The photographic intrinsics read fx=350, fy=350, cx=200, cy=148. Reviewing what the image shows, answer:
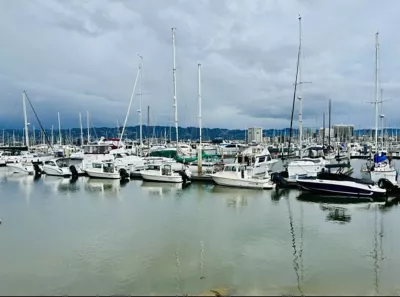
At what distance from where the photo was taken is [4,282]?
A: 1257 centimetres

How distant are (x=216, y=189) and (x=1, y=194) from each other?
20.6m

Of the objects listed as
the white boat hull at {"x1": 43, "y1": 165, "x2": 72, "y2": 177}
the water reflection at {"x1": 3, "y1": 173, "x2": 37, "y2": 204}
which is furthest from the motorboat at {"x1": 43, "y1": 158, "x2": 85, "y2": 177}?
the water reflection at {"x1": 3, "y1": 173, "x2": 37, "y2": 204}

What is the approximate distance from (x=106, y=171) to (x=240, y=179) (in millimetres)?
18525

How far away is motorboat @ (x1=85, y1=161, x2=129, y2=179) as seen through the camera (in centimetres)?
4303

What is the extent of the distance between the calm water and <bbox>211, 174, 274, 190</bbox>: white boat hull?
4.22 meters

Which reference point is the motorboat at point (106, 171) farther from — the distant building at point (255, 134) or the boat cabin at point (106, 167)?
the distant building at point (255, 134)

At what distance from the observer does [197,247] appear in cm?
1638

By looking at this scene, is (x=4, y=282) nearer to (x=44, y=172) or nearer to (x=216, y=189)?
(x=216, y=189)

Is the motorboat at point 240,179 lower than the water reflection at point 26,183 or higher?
higher

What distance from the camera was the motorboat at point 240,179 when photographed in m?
33.5

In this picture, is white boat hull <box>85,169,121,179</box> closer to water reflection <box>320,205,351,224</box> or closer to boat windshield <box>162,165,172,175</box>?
boat windshield <box>162,165,172,175</box>

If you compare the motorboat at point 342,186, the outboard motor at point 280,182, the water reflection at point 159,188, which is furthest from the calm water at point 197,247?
the outboard motor at point 280,182

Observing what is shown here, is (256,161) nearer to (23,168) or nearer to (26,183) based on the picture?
(26,183)

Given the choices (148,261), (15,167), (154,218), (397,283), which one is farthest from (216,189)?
(15,167)
